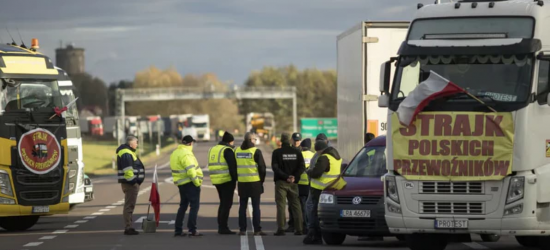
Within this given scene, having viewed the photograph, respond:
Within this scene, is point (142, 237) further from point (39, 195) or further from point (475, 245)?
point (475, 245)

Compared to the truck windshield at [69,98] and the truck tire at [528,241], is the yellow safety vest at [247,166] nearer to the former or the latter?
the truck windshield at [69,98]

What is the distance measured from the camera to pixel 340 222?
58.2ft

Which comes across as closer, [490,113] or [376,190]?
[490,113]

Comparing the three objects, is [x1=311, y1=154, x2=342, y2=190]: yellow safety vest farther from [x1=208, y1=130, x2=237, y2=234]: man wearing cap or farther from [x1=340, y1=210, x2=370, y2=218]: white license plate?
[x1=208, y1=130, x2=237, y2=234]: man wearing cap

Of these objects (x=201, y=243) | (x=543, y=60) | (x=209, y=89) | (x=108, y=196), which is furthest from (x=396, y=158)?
(x=209, y=89)

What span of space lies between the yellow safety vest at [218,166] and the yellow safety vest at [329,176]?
2.58 m

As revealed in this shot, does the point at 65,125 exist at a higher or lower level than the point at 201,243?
higher

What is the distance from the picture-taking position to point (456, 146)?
1450 centimetres

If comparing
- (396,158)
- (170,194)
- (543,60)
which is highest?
(543,60)

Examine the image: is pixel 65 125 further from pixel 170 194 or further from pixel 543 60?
pixel 170 194

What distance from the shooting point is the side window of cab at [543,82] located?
14.3 metres

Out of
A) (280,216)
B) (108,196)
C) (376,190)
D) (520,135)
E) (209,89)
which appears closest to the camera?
(520,135)

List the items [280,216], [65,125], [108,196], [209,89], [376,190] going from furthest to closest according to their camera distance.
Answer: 1. [209,89]
2. [108,196]
3. [65,125]
4. [280,216]
5. [376,190]

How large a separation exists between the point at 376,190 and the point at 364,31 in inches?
243
